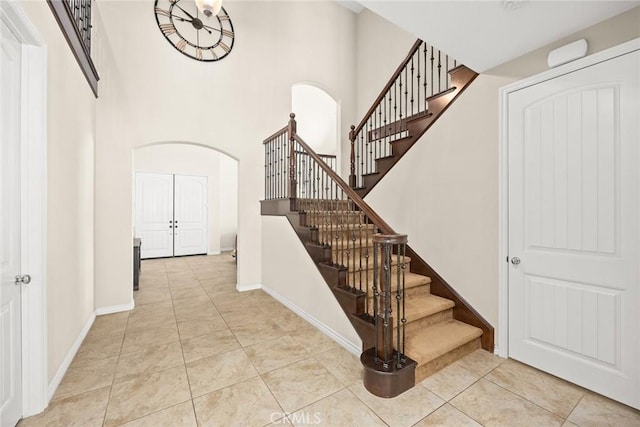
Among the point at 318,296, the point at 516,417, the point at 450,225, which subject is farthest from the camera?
the point at 318,296

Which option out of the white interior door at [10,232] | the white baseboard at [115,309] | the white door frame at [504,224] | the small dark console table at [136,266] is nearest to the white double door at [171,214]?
the small dark console table at [136,266]

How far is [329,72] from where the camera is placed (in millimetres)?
5340

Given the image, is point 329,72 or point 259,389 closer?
point 259,389

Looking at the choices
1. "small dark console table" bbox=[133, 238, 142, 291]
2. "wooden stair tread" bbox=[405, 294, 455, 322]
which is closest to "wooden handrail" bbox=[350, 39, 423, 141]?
"wooden stair tread" bbox=[405, 294, 455, 322]

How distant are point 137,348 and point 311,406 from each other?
1776mm

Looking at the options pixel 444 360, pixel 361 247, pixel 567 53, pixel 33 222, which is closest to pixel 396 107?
pixel 567 53

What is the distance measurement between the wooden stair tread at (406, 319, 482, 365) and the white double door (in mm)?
6986

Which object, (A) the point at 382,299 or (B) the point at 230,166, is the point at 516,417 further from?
(B) the point at 230,166

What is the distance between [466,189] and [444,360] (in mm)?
1525

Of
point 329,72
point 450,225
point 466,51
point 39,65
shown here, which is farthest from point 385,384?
point 329,72

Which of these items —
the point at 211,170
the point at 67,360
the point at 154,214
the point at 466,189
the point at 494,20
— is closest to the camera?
the point at 494,20

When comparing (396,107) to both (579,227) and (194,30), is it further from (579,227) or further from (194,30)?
(194,30)

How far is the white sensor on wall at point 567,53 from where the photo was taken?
199 cm

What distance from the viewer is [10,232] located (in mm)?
1631
